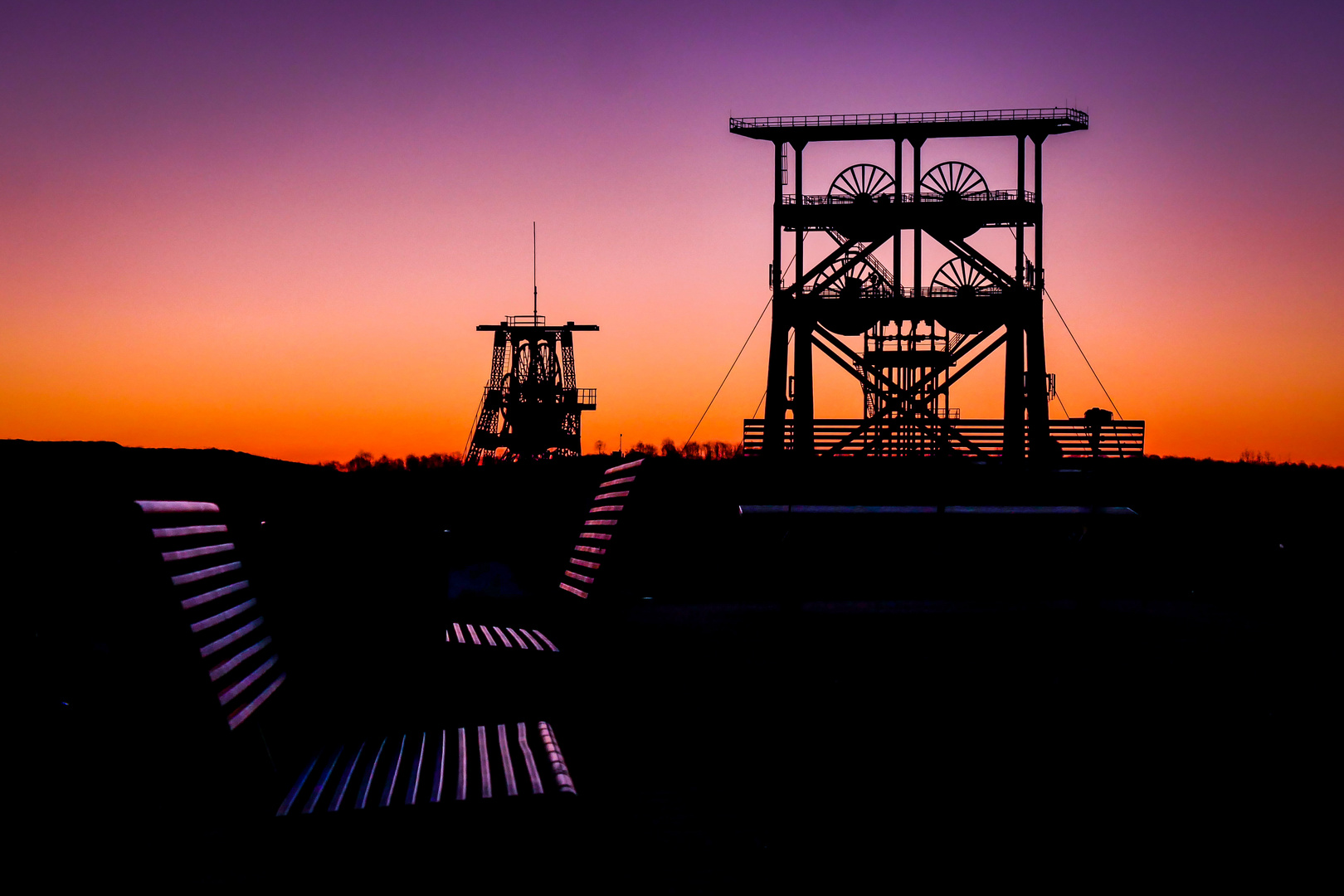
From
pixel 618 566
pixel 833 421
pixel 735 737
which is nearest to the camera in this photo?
pixel 618 566

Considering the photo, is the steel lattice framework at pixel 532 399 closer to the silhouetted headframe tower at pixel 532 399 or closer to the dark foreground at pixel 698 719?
the silhouetted headframe tower at pixel 532 399

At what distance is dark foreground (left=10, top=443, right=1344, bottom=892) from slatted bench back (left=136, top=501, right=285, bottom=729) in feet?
0.37

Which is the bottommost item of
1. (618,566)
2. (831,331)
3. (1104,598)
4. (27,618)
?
(1104,598)

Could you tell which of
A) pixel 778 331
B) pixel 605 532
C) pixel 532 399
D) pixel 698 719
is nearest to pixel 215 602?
pixel 605 532

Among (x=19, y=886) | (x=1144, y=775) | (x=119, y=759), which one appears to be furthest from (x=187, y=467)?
(x=1144, y=775)

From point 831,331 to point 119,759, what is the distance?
27.8m

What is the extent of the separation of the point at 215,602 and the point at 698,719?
307cm

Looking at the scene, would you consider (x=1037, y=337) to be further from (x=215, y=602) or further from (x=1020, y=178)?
(x=215, y=602)

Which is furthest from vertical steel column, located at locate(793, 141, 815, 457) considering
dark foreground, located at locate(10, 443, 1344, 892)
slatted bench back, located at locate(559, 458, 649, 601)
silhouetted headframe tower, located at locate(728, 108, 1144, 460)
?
slatted bench back, located at locate(559, 458, 649, 601)

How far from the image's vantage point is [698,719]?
15.2ft

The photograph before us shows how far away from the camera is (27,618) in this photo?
4.26 m

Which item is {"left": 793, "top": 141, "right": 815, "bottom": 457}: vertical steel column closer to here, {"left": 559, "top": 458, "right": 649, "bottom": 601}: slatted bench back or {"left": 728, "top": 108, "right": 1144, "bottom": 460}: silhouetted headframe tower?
{"left": 728, "top": 108, "right": 1144, "bottom": 460}: silhouetted headframe tower

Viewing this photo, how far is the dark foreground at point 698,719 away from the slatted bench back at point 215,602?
11cm

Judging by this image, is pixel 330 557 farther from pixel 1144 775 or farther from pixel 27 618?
pixel 1144 775
